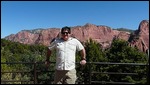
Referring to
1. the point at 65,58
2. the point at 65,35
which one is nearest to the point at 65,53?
the point at 65,58

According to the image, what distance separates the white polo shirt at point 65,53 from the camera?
6.02 meters

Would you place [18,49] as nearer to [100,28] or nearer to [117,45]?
[117,45]

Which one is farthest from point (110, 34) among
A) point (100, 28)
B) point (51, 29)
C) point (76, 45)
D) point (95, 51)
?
point (76, 45)

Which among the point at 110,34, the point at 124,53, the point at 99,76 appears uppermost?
the point at 110,34

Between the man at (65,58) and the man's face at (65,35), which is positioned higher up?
the man's face at (65,35)

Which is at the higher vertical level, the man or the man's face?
the man's face

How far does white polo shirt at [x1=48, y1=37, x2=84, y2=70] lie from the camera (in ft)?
19.8

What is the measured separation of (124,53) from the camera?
38.1 m

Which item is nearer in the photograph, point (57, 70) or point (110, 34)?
point (57, 70)

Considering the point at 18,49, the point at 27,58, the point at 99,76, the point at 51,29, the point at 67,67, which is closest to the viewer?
the point at 67,67

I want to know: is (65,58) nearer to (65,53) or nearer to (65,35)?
(65,53)

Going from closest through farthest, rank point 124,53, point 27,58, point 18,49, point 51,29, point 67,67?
point 67,67, point 124,53, point 27,58, point 18,49, point 51,29

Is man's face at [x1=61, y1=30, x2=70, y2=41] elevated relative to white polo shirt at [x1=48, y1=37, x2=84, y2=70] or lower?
elevated

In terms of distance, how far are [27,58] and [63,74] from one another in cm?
4075
